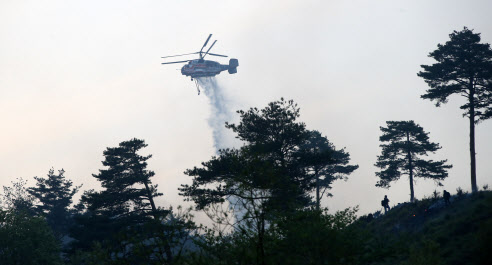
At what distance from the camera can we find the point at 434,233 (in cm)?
2869

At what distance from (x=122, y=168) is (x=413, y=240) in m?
25.7

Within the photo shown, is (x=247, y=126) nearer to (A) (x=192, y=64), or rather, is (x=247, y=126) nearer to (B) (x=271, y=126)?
(B) (x=271, y=126)

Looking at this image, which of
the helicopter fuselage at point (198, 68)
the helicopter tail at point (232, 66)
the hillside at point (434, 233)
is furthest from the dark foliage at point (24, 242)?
the helicopter tail at point (232, 66)

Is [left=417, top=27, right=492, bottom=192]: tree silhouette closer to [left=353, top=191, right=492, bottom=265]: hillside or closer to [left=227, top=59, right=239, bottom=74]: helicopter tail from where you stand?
[left=353, top=191, right=492, bottom=265]: hillside

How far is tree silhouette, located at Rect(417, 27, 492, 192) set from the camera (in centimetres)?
3628

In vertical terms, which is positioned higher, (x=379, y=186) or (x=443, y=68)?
(x=443, y=68)

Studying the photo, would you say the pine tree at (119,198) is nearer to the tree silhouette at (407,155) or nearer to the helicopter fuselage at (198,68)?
the tree silhouette at (407,155)

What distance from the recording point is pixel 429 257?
19484 mm

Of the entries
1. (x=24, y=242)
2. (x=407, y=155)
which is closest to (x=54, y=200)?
(x=24, y=242)

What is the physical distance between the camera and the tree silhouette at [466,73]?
36.3 metres

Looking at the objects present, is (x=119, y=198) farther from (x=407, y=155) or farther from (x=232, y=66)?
(x=232, y=66)

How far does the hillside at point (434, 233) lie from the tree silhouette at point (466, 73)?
5.04 metres

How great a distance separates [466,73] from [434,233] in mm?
15713

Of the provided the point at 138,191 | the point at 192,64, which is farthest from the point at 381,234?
the point at 192,64
